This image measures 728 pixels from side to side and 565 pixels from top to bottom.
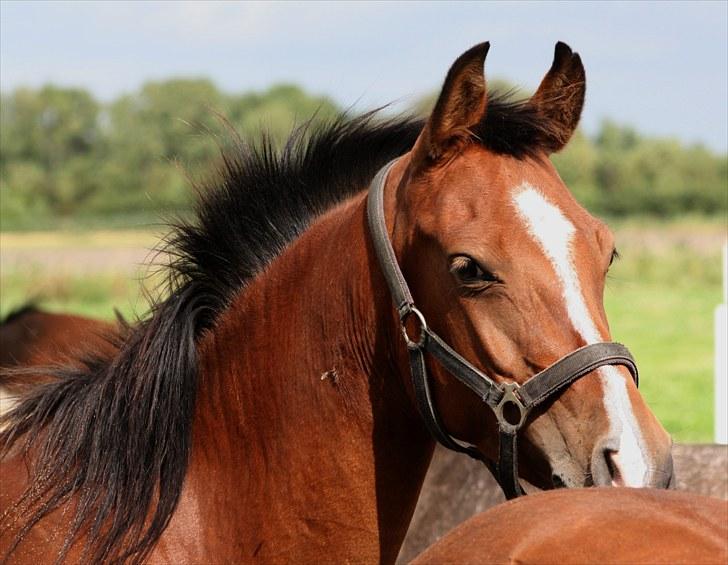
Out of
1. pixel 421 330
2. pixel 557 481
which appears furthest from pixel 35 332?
pixel 557 481

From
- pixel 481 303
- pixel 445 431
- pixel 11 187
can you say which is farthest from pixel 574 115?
pixel 11 187

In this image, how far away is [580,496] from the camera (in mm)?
1712

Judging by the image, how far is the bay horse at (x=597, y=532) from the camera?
1.50 metres

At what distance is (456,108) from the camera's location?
2424 millimetres

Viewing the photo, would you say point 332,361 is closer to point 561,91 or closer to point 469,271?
point 469,271

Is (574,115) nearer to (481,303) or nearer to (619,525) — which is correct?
(481,303)

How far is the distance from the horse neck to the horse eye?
0.89 feet

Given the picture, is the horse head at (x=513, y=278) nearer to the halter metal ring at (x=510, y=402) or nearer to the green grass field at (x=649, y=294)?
the halter metal ring at (x=510, y=402)

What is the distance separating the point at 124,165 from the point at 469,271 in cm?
3336

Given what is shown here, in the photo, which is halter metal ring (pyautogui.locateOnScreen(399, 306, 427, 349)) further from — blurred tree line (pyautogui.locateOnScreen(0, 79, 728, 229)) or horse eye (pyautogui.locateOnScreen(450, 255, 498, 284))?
blurred tree line (pyautogui.locateOnScreen(0, 79, 728, 229))

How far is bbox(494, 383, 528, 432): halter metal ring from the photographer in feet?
7.29

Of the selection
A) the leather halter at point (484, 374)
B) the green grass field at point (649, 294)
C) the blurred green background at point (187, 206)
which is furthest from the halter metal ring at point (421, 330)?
the green grass field at point (649, 294)

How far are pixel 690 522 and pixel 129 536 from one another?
146cm

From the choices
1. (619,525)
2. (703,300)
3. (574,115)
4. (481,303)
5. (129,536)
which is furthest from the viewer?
(703,300)
